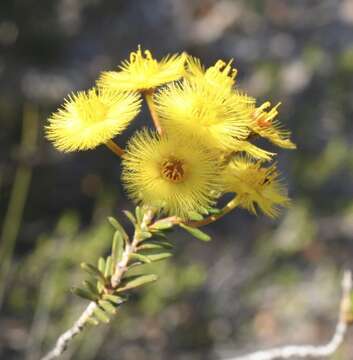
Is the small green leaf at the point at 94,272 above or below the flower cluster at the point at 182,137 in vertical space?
below

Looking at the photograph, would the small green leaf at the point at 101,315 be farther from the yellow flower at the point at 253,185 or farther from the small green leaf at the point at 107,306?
the yellow flower at the point at 253,185

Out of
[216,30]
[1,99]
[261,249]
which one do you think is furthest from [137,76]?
[216,30]

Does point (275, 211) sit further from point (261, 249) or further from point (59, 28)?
point (59, 28)

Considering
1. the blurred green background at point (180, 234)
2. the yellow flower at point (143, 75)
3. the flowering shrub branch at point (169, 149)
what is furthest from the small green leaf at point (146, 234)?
the blurred green background at point (180, 234)

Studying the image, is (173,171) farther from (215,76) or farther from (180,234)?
(180,234)

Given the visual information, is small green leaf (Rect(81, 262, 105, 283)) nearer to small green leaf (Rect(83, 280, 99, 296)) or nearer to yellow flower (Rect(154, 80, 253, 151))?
small green leaf (Rect(83, 280, 99, 296))

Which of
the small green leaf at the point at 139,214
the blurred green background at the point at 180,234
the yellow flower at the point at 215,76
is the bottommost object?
the small green leaf at the point at 139,214
